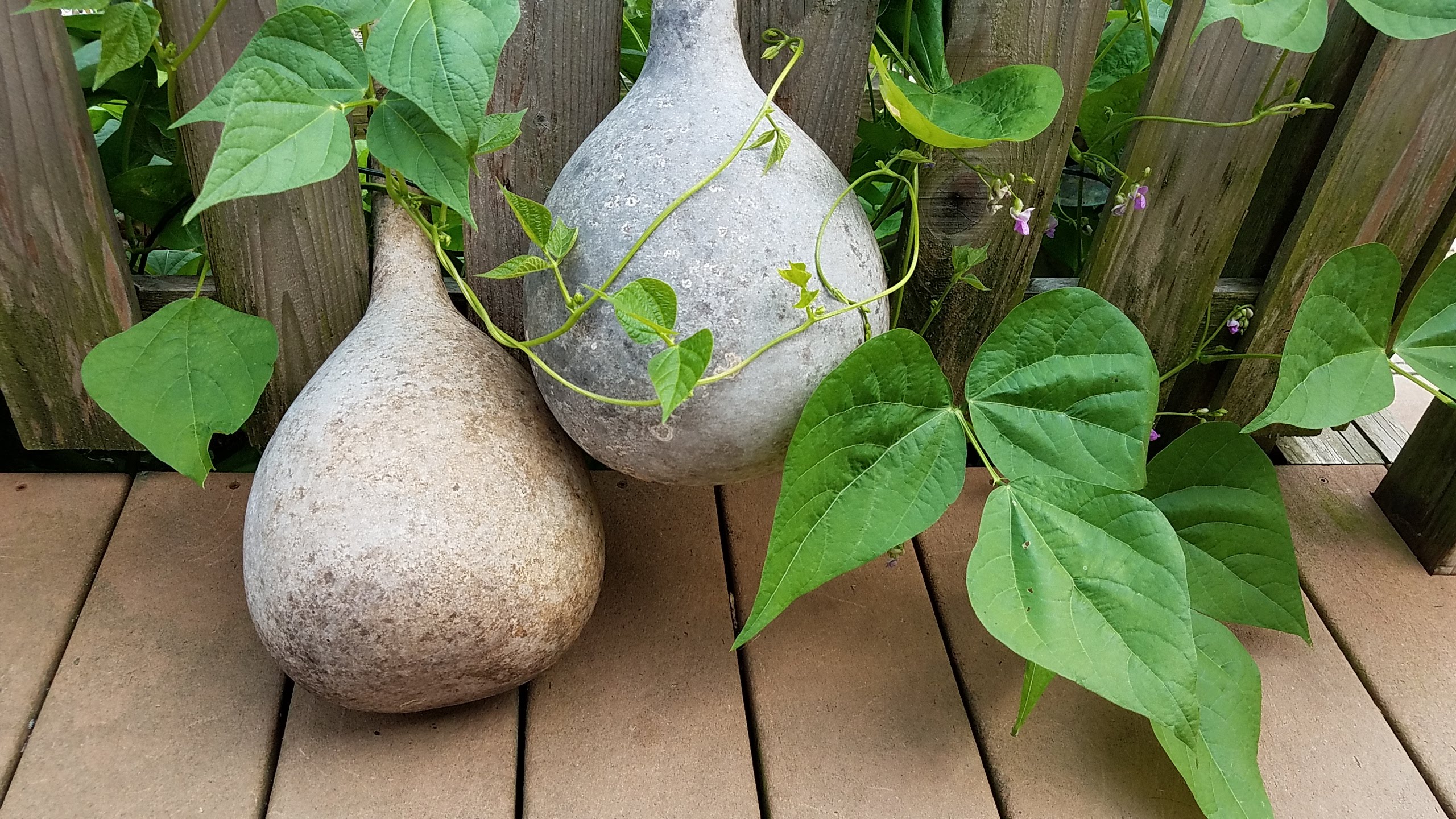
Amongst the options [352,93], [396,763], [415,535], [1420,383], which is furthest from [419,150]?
[1420,383]

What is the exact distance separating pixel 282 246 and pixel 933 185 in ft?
2.68

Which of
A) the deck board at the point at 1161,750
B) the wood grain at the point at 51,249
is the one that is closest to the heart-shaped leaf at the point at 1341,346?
the deck board at the point at 1161,750

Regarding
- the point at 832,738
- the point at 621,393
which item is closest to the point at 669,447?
the point at 621,393

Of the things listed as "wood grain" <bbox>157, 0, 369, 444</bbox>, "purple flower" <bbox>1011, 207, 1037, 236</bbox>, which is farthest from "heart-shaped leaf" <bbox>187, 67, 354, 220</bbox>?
"purple flower" <bbox>1011, 207, 1037, 236</bbox>

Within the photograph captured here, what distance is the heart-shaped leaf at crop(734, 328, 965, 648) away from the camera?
3.26ft

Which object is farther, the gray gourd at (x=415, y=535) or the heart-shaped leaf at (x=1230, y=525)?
the heart-shaped leaf at (x=1230, y=525)

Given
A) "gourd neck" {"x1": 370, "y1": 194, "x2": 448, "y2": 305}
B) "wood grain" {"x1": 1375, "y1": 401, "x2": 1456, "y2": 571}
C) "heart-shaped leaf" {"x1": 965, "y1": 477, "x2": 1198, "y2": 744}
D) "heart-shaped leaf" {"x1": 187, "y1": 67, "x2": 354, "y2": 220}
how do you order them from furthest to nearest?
"wood grain" {"x1": 1375, "y1": 401, "x2": 1456, "y2": 571}, "gourd neck" {"x1": 370, "y1": 194, "x2": 448, "y2": 305}, "heart-shaped leaf" {"x1": 965, "y1": 477, "x2": 1198, "y2": 744}, "heart-shaped leaf" {"x1": 187, "y1": 67, "x2": 354, "y2": 220}

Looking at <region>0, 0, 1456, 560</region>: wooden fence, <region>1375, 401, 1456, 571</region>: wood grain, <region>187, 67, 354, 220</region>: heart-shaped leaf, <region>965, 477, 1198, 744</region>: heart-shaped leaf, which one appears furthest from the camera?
<region>1375, 401, 1456, 571</region>: wood grain

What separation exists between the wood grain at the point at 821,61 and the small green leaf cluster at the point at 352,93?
408mm

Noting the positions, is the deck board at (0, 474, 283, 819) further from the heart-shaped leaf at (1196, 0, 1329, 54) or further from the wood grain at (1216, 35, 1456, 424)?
the wood grain at (1216, 35, 1456, 424)

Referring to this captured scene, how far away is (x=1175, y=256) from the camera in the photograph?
1368 millimetres

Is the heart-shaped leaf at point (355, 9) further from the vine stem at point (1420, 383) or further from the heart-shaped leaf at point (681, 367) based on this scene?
the vine stem at point (1420, 383)

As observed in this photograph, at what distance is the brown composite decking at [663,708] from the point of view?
1061mm

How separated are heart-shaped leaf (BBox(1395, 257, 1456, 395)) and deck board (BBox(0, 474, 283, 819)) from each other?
4.35ft
